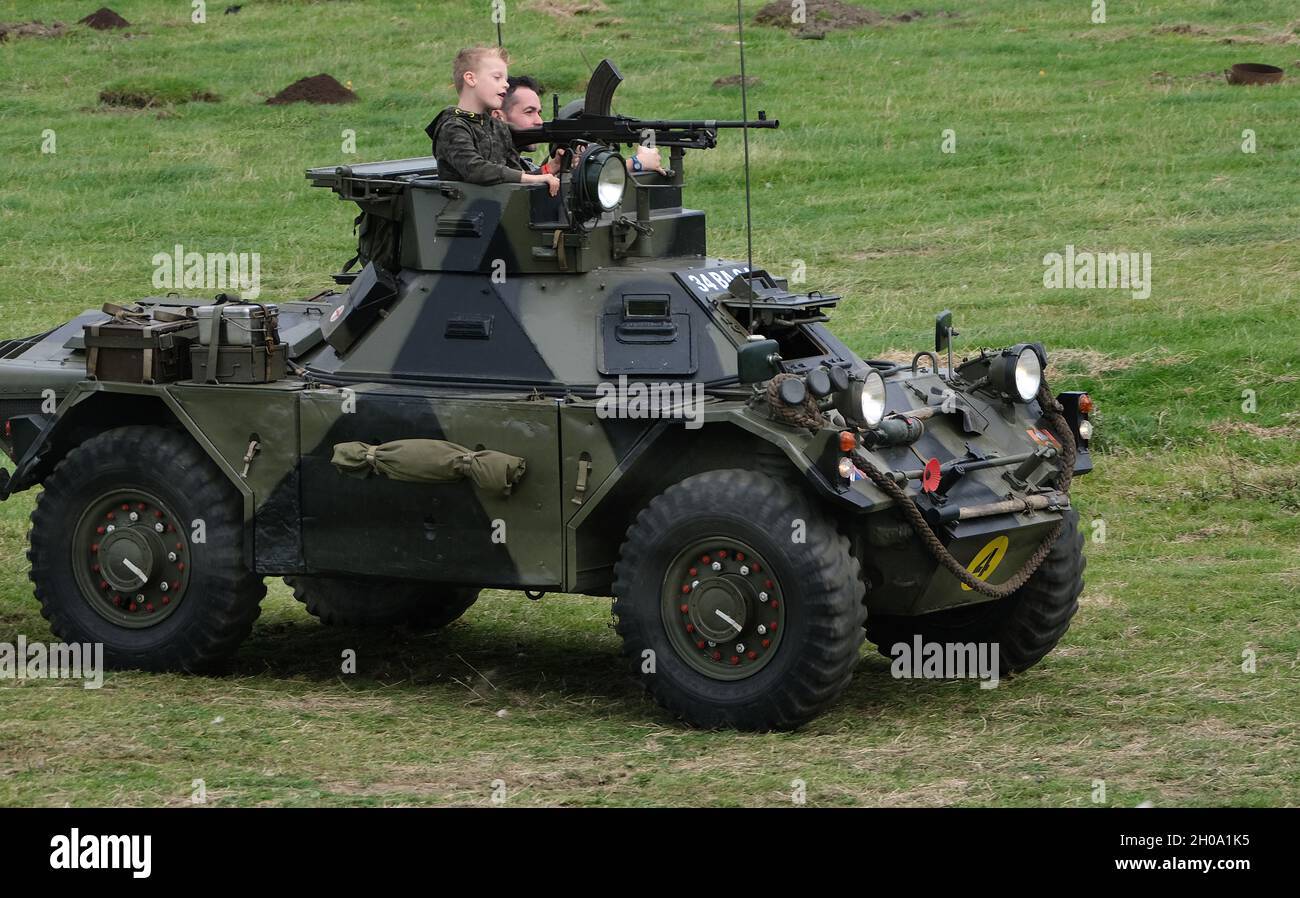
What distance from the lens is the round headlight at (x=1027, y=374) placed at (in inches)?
428

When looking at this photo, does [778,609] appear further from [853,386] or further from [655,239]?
[655,239]

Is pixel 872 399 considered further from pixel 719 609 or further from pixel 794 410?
pixel 719 609

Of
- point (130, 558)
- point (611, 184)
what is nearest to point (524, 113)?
point (611, 184)

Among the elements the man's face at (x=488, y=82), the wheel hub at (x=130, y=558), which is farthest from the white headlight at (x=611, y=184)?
the wheel hub at (x=130, y=558)

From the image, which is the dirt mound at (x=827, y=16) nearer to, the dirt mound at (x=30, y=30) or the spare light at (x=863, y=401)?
the dirt mound at (x=30, y=30)

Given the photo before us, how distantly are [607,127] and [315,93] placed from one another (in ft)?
64.5

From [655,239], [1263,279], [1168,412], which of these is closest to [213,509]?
[655,239]

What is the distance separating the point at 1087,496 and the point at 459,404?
6346mm

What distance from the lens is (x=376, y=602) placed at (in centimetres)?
1230

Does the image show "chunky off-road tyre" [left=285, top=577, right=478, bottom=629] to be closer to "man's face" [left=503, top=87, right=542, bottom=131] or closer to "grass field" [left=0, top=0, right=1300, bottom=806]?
"grass field" [left=0, top=0, right=1300, bottom=806]

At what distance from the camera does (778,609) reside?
973cm

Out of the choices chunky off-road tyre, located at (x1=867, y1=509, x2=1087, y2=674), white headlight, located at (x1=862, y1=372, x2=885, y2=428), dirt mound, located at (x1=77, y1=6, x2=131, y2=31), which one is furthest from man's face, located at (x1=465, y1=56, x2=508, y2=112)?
dirt mound, located at (x1=77, y1=6, x2=131, y2=31)

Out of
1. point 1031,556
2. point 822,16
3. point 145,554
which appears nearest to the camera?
point 1031,556

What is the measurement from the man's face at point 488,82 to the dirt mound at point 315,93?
19.2 m
